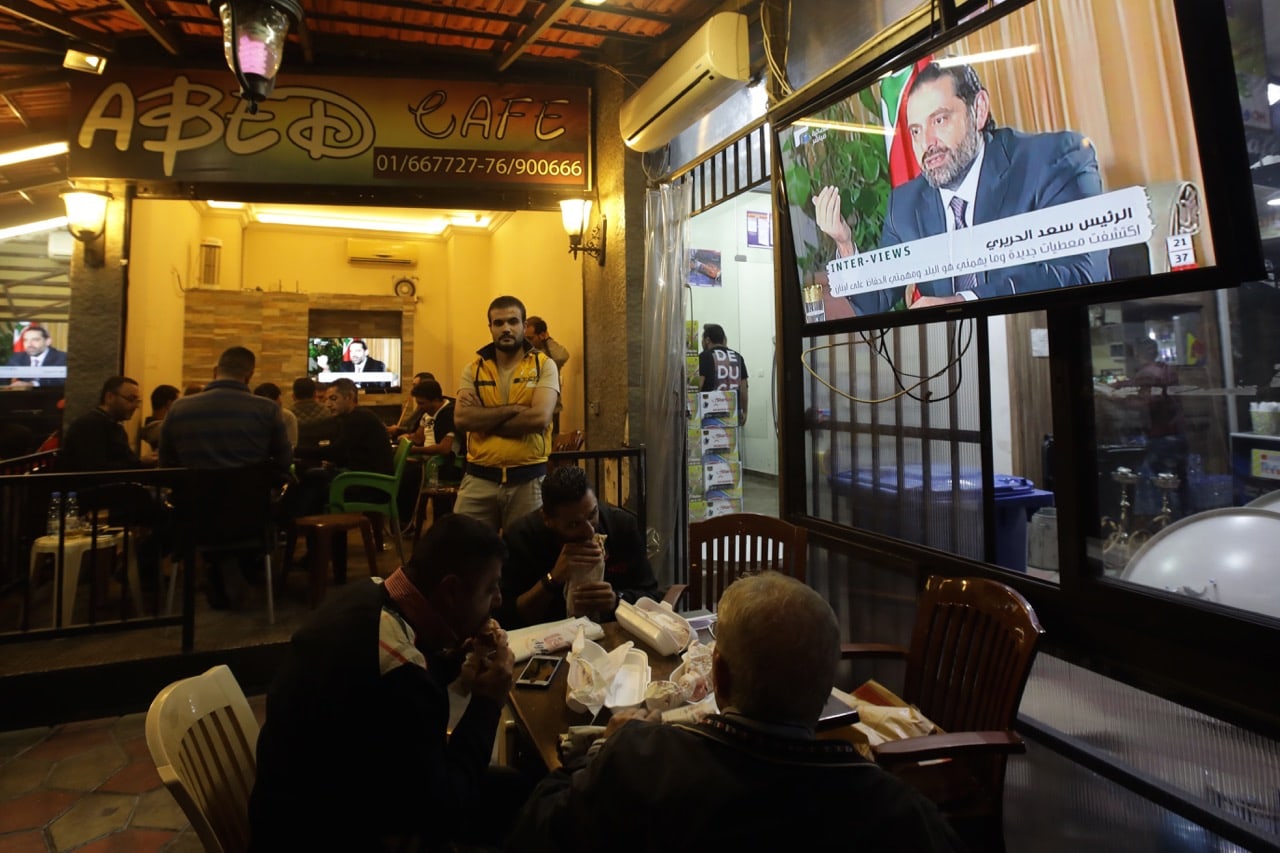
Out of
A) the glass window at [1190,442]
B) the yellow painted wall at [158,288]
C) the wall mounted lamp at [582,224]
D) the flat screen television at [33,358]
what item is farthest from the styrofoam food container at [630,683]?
the flat screen television at [33,358]

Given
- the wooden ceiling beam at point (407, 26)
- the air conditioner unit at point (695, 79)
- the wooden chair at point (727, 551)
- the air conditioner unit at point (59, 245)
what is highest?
the wooden ceiling beam at point (407, 26)

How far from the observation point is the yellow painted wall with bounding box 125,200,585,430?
618cm

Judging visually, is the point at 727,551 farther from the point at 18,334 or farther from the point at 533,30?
the point at 18,334

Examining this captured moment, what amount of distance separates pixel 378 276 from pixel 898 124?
911 centimetres

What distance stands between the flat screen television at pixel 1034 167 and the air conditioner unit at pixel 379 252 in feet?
27.8

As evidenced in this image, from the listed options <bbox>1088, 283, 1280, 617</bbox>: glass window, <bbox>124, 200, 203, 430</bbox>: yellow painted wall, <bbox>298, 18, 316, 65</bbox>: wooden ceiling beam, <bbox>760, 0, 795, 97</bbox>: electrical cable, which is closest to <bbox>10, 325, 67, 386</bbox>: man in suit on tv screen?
<bbox>124, 200, 203, 430</bbox>: yellow painted wall

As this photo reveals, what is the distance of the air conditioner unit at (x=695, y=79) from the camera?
3420 millimetres

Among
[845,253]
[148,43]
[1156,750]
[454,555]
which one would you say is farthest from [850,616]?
[148,43]

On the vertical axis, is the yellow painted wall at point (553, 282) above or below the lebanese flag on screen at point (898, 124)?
above

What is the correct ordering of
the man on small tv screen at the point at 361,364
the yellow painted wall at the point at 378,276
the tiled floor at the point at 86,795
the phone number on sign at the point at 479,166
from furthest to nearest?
the man on small tv screen at the point at 361,364 → the yellow painted wall at the point at 378,276 → the phone number on sign at the point at 479,166 → the tiled floor at the point at 86,795

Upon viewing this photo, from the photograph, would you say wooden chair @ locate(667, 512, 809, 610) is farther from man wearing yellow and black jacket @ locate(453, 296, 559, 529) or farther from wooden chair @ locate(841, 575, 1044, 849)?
man wearing yellow and black jacket @ locate(453, 296, 559, 529)

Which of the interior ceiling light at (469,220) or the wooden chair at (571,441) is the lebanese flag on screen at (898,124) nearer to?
the wooden chair at (571,441)

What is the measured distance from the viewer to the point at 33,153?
5719 millimetres

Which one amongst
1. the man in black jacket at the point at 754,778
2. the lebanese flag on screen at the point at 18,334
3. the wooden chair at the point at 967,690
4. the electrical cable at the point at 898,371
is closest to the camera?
the man in black jacket at the point at 754,778
